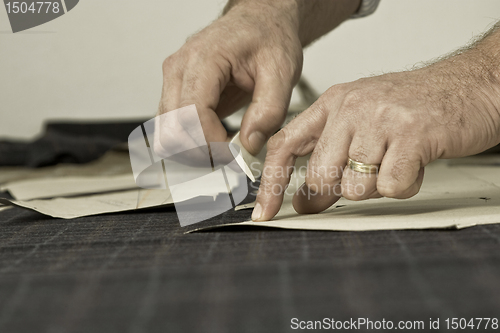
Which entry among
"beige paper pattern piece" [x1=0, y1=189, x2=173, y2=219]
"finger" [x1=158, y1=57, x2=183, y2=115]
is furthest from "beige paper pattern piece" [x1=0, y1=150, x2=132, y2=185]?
"finger" [x1=158, y1=57, x2=183, y2=115]

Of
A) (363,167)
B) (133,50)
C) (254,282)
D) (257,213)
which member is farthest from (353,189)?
(133,50)

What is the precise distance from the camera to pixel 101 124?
1.97 meters

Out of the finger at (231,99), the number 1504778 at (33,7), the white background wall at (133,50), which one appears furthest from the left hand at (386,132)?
the number 1504778 at (33,7)

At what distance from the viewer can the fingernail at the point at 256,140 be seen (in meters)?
0.78

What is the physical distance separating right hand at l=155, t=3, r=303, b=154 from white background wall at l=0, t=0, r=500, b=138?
1323mm

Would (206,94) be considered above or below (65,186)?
above

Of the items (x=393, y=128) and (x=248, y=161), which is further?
(x=248, y=161)

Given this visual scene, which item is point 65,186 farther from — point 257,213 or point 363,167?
point 363,167

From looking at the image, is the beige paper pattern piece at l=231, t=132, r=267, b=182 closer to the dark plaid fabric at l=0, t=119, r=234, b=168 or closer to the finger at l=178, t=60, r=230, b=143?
the finger at l=178, t=60, r=230, b=143

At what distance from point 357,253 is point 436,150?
0.24 meters

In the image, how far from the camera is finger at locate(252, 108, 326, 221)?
66 cm

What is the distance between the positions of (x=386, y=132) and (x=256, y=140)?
245mm

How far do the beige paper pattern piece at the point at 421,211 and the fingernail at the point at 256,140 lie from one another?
0.11 metres

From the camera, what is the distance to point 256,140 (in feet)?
2.57
